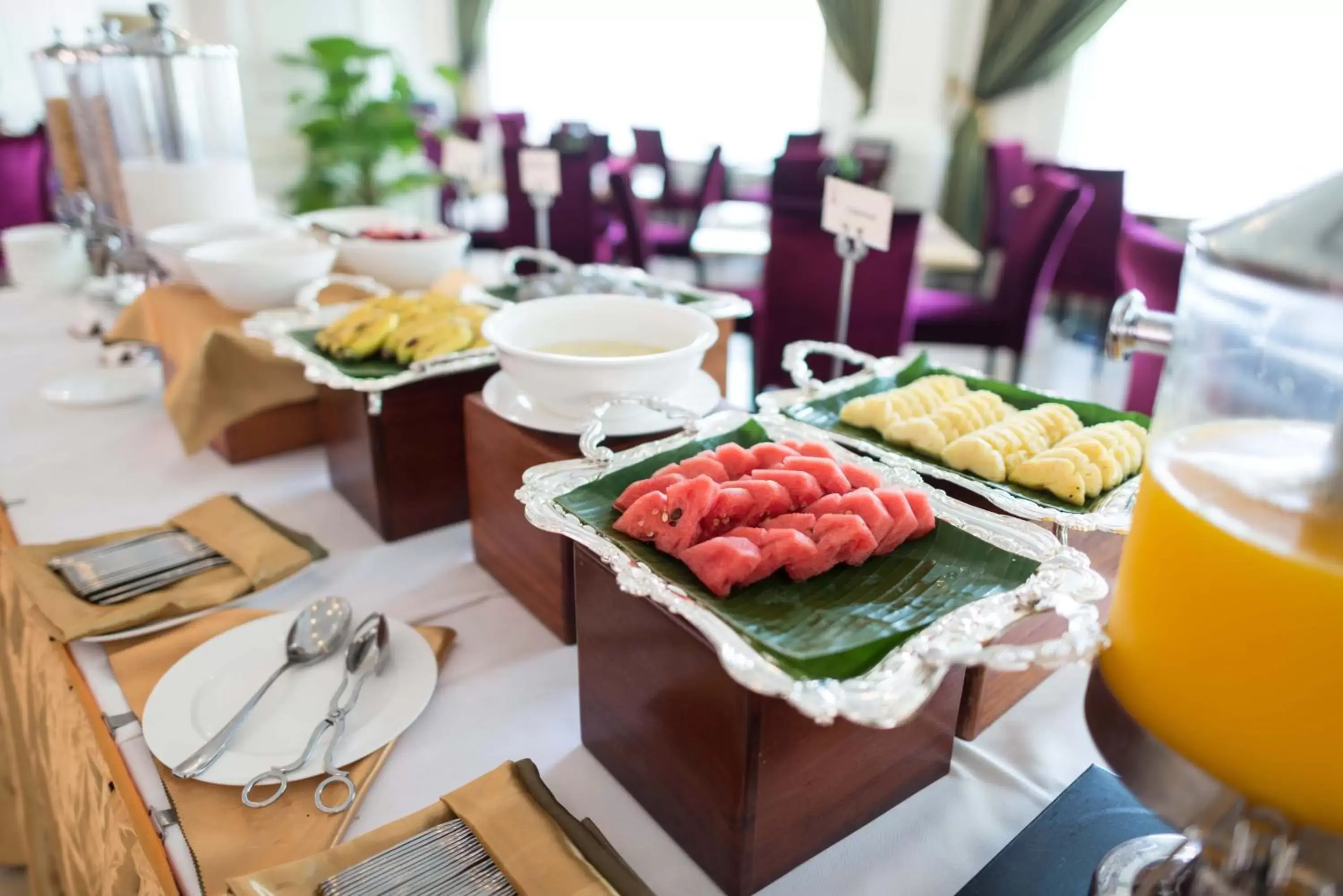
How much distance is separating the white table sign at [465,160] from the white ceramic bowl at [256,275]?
1.87ft

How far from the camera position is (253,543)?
0.78 meters

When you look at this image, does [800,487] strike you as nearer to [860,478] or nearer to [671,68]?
[860,478]

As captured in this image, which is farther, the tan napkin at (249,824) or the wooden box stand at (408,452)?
the wooden box stand at (408,452)

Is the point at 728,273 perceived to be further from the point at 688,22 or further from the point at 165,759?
the point at 165,759

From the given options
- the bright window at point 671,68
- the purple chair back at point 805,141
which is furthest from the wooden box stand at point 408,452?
the bright window at point 671,68

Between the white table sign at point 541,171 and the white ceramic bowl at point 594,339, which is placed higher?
the white table sign at point 541,171

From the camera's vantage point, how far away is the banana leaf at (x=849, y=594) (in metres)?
0.44

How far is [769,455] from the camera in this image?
0.60 meters

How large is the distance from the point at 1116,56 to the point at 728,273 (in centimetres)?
186

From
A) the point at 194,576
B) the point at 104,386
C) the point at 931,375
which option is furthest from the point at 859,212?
the point at 104,386

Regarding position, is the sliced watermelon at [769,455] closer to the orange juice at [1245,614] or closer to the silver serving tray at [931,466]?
the silver serving tray at [931,466]

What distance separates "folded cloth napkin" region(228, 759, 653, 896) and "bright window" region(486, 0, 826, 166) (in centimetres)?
433

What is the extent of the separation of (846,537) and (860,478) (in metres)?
0.08

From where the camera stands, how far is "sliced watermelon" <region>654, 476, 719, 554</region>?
517 mm
